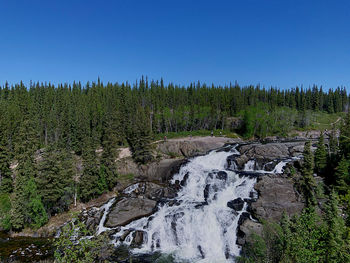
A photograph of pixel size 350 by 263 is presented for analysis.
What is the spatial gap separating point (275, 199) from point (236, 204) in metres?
5.08

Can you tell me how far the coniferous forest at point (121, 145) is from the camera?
16.7 metres

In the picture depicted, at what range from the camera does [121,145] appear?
2645 inches

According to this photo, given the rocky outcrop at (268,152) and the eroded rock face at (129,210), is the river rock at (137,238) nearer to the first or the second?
the eroded rock face at (129,210)

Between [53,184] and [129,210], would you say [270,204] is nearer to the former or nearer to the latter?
[129,210]

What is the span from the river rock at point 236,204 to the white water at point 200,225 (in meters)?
0.56

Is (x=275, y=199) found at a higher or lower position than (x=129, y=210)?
higher

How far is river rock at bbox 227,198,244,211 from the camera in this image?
30.3 meters

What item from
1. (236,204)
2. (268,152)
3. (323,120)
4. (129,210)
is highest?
(323,120)

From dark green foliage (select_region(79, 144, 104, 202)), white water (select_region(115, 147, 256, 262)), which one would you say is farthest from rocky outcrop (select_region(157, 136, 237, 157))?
Result: dark green foliage (select_region(79, 144, 104, 202))

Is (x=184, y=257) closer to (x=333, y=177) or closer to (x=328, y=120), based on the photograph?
(x=333, y=177)

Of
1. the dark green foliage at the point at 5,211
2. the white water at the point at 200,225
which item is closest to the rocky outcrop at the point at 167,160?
the white water at the point at 200,225

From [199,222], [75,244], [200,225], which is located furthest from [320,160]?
[75,244]

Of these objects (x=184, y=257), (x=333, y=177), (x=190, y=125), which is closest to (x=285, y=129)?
(x=190, y=125)

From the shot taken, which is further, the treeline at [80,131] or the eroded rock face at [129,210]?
the treeline at [80,131]
